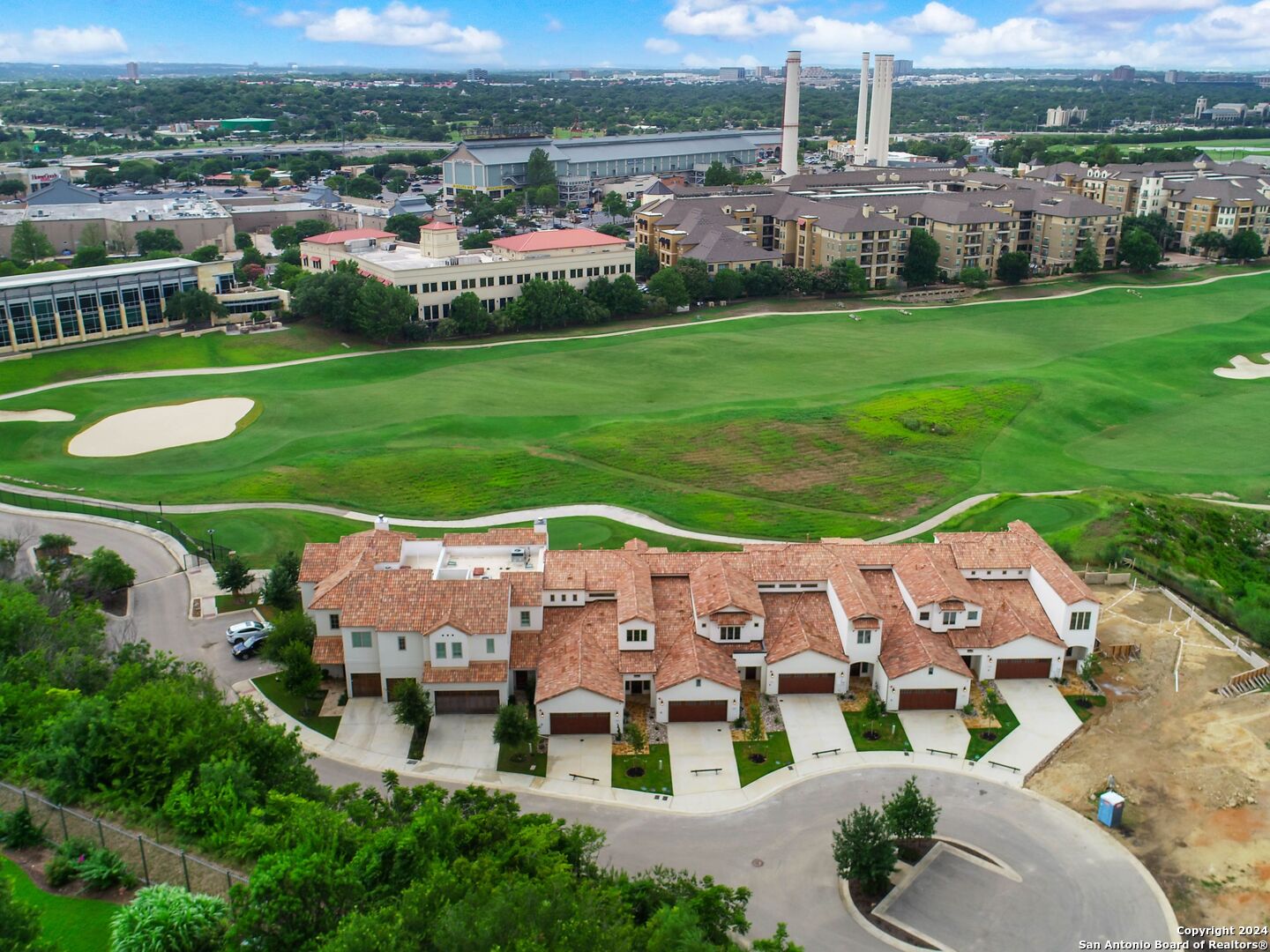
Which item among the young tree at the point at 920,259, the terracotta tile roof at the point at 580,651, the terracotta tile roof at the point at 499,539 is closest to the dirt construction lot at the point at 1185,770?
the terracotta tile roof at the point at 580,651

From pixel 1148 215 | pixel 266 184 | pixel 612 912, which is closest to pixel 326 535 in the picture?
pixel 612 912

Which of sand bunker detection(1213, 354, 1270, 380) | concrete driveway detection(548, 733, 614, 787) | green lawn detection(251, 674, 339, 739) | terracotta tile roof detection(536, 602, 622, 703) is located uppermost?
terracotta tile roof detection(536, 602, 622, 703)

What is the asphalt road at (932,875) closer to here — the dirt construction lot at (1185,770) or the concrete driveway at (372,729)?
the dirt construction lot at (1185,770)

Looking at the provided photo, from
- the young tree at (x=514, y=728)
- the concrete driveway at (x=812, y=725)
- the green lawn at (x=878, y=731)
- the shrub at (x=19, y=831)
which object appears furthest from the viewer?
the green lawn at (x=878, y=731)

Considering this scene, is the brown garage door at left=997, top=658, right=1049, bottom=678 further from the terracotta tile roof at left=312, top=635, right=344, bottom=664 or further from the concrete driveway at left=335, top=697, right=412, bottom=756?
the terracotta tile roof at left=312, top=635, right=344, bottom=664

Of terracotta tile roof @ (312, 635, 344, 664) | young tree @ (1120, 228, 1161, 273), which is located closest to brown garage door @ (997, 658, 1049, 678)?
terracotta tile roof @ (312, 635, 344, 664)

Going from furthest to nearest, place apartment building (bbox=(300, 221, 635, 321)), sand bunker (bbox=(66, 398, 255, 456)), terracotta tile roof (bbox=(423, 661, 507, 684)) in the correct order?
apartment building (bbox=(300, 221, 635, 321)) → sand bunker (bbox=(66, 398, 255, 456)) → terracotta tile roof (bbox=(423, 661, 507, 684))

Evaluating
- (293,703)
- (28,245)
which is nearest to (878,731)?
(293,703)
